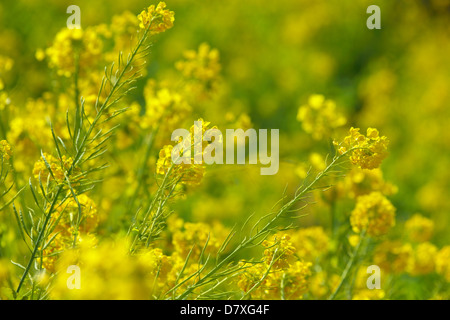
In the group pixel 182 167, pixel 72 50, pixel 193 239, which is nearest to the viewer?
pixel 182 167

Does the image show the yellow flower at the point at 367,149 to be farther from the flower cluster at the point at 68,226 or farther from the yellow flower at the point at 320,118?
the yellow flower at the point at 320,118

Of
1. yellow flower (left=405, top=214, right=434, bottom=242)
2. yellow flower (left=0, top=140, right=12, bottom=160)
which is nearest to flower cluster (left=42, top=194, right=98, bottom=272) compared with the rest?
yellow flower (left=0, top=140, right=12, bottom=160)

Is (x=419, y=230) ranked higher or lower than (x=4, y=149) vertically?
lower

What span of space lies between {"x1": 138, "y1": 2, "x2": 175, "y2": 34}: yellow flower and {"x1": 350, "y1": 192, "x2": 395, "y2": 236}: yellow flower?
0.81m

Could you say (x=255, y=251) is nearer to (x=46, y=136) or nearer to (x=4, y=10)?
(x=46, y=136)

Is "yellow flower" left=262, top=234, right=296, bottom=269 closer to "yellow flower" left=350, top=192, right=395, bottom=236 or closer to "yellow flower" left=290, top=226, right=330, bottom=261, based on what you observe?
"yellow flower" left=350, top=192, right=395, bottom=236

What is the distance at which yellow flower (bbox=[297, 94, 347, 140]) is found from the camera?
6.57 feet

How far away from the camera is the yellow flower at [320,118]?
78.9 inches

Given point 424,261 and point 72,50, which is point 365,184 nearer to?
point 424,261

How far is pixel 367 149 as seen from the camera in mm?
1125

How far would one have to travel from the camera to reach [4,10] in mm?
4770

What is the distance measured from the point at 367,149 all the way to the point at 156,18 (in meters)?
0.52

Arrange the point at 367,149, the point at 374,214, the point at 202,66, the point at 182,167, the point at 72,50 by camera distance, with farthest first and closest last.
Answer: the point at 202,66, the point at 72,50, the point at 374,214, the point at 182,167, the point at 367,149

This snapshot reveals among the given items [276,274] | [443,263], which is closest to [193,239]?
[276,274]
